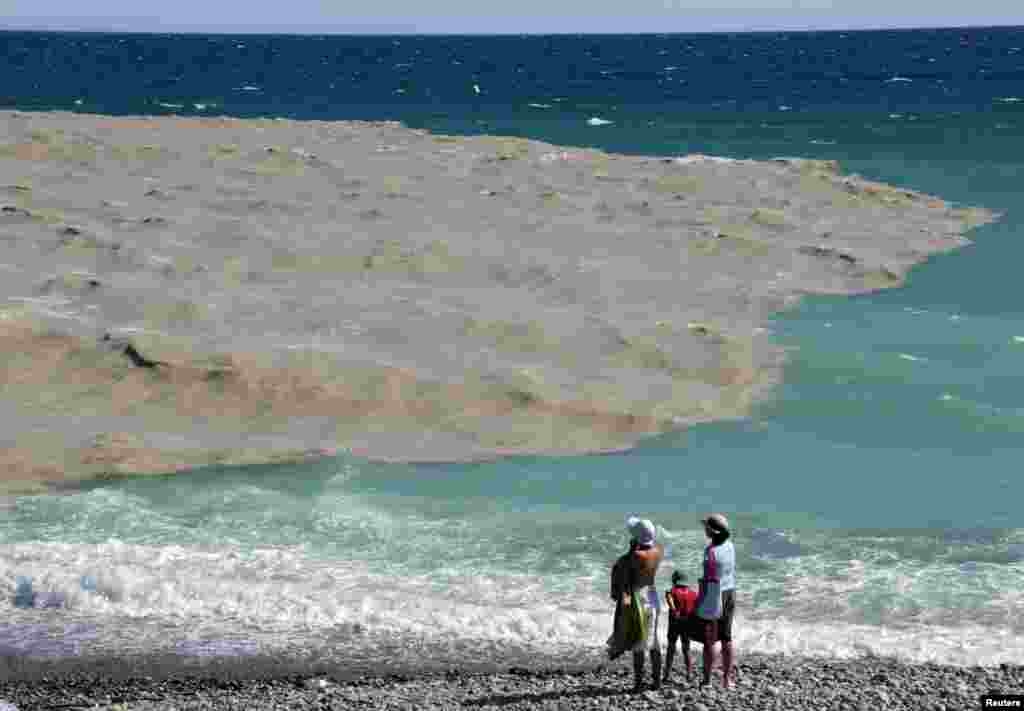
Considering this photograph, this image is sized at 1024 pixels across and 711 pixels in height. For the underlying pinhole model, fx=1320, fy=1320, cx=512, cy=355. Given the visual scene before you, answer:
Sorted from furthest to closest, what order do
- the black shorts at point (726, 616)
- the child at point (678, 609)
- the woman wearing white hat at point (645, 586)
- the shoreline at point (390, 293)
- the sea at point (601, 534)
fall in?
the shoreline at point (390, 293)
the sea at point (601, 534)
the child at point (678, 609)
the black shorts at point (726, 616)
the woman wearing white hat at point (645, 586)

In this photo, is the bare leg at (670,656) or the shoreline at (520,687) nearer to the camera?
the shoreline at (520,687)

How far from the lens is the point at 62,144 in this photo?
171ft

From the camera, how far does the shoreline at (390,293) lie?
79.6 ft

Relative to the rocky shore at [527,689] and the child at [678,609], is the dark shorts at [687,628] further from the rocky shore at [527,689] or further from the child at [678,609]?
the rocky shore at [527,689]

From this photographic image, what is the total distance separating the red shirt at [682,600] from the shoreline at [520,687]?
77 cm

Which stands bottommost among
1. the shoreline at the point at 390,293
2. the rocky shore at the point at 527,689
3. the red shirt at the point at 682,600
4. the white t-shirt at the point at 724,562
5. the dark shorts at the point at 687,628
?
the rocky shore at the point at 527,689

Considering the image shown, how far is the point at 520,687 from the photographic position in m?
14.2

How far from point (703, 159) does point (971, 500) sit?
131 feet

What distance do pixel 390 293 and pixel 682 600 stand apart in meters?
19.7

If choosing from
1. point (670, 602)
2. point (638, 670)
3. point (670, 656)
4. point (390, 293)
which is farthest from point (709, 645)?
point (390, 293)

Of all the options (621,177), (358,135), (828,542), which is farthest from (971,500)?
(358,135)

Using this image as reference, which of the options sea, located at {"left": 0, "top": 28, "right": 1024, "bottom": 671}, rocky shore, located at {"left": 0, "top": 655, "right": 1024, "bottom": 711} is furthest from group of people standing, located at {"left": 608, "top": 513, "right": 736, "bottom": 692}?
sea, located at {"left": 0, "top": 28, "right": 1024, "bottom": 671}

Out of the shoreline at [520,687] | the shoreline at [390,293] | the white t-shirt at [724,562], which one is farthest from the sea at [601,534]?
the white t-shirt at [724,562]

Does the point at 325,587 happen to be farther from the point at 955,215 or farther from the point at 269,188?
the point at 955,215
